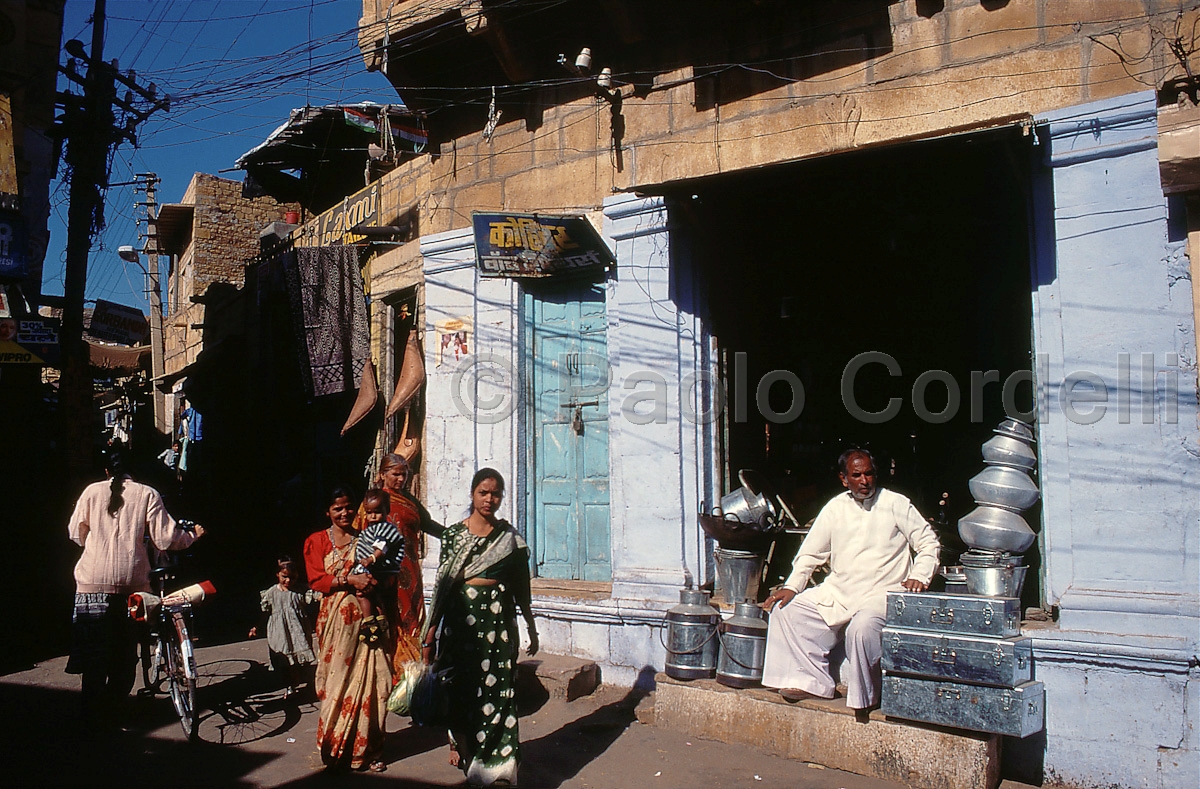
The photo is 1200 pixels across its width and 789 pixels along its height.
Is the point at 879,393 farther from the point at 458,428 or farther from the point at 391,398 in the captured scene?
the point at 391,398

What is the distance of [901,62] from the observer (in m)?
5.61

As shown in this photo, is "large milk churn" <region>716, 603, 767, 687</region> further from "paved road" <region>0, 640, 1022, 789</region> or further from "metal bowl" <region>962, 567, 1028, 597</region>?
"metal bowl" <region>962, 567, 1028, 597</region>

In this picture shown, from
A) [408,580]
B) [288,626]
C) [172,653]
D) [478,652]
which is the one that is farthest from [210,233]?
[478,652]

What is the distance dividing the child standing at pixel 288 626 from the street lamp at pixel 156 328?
1921 cm

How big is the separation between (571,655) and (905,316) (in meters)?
4.07

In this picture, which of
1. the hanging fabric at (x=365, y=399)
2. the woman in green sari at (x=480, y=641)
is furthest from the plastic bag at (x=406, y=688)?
the hanging fabric at (x=365, y=399)

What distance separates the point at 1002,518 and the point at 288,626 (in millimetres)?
5032

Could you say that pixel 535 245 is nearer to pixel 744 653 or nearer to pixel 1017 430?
pixel 744 653

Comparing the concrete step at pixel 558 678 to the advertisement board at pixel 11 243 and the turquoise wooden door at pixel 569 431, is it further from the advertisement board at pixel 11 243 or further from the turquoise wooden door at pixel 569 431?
the advertisement board at pixel 11 243

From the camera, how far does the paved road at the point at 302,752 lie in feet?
15.3

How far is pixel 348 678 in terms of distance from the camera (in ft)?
15.8

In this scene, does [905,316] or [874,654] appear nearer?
[874,654]

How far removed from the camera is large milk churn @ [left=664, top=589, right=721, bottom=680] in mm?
5469

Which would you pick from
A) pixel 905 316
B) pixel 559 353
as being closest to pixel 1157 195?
pixel 905 316
